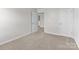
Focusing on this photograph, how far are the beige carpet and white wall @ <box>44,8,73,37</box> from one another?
11 centimetres

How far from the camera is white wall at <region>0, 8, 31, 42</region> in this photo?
6.52ft

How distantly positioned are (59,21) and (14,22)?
81 centimetres

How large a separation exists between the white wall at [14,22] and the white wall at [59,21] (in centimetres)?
36

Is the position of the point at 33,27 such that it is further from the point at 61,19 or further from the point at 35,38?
the point at 61,19

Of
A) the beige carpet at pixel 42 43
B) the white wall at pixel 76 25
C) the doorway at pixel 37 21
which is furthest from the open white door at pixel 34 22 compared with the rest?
the white wall at pixel 76 25

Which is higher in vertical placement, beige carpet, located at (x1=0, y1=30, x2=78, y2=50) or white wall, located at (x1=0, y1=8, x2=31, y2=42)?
white wall, located at (x1=0, y1=8, x2=31, y2=42)

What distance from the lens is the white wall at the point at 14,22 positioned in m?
1.99

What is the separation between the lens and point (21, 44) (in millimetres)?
2020

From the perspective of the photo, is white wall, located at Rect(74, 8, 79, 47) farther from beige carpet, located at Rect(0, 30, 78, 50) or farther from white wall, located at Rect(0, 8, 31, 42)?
white wall, located at Rect(0, 8, 31, 42)

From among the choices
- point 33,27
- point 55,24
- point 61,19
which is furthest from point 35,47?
point 61,19

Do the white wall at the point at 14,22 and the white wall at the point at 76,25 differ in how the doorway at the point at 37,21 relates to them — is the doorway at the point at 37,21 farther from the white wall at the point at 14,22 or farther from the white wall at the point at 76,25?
the white wall at the point at 76,25

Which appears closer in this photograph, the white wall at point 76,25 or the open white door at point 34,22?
the white wall at point 76,25

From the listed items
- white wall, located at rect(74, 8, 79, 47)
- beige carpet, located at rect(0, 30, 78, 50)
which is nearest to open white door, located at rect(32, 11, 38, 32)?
beige carpet, located at rect(0, 30, 78, 50)

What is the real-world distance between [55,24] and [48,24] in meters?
0.13
